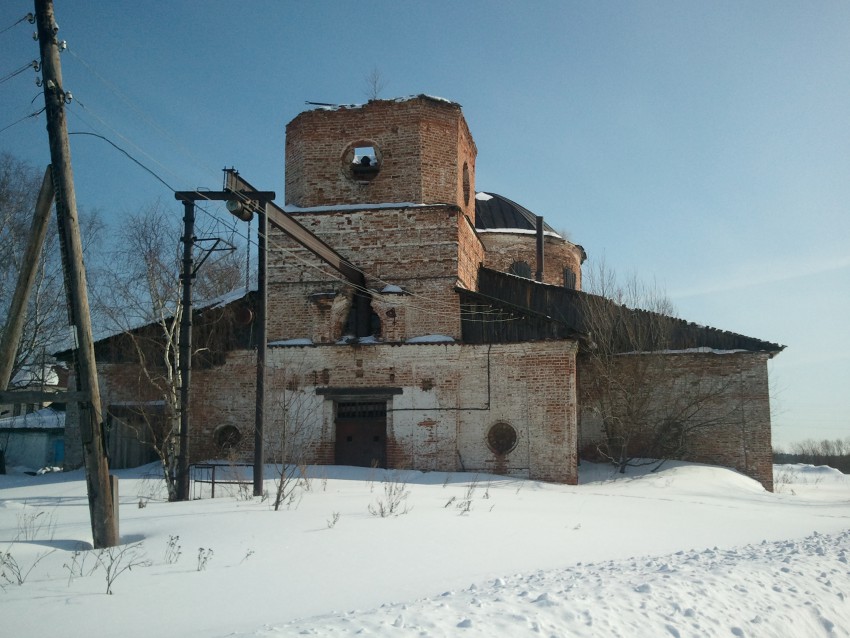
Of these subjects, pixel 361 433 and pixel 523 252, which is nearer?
pixel 361 433

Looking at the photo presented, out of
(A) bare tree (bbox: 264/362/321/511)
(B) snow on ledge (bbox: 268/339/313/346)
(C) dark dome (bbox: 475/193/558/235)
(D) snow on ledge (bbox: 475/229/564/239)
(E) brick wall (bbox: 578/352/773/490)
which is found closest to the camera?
A: (A) bare tree (bbox: 264/362/321/511)

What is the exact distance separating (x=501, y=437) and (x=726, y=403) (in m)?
6.11

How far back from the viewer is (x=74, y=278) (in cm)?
755

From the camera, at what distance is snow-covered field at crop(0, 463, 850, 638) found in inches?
193

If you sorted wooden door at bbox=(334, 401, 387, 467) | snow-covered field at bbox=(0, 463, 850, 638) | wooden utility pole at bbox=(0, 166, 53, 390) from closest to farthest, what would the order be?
snow-covered field at bbox=(0, 463, 850, 638) → wooden utility pole at bbox=(0, 166, 53, 390) → wooden door at bbox=(334, 401, 387, 467)

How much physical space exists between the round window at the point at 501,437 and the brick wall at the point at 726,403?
4230 millimetres

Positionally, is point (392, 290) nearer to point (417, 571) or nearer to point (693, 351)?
point (693, 351)

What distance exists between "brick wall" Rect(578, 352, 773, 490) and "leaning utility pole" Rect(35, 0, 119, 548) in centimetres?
1390

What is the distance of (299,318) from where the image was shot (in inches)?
676

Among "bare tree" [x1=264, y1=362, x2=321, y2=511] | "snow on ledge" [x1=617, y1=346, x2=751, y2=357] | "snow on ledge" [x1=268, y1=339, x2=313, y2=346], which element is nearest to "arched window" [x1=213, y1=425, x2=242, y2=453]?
"bare tree" [x1=264, y1=362, x2=321, y2=511]

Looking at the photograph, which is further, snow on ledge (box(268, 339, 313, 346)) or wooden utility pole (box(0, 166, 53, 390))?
snow on ledge (box(268, 339, 313, 346))

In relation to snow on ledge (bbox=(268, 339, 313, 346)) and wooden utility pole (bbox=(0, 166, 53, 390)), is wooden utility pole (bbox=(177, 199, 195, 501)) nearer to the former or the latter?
wooden utility pole (bbox=(0, 166, 53, 390))

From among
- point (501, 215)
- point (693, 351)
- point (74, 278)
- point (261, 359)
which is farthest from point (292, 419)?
point (501, 215)

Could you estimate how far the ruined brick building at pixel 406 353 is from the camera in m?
16.2
